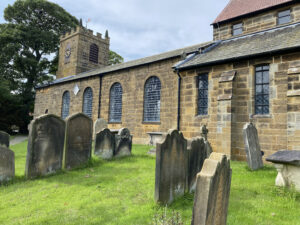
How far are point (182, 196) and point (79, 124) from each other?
4157 millimetres

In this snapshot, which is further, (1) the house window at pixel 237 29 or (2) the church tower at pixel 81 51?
(2) the church tower at pixel 81 51

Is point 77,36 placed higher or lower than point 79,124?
higher

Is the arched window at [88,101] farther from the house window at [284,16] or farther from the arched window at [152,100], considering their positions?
the house window at [284,16]

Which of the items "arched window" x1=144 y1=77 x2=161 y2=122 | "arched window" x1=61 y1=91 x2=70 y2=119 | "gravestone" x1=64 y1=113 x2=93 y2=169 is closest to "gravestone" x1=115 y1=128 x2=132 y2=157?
"gravestone" x1=64 y1=113 x2=93 y2=169

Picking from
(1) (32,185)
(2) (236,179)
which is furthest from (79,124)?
(2) (236,179)

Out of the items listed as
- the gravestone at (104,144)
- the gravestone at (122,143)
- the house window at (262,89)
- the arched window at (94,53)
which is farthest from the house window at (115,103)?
the arched window at (94,53)

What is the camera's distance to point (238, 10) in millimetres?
14516

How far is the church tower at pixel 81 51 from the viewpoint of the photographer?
26.2m

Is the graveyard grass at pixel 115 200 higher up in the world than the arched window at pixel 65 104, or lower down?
lower down

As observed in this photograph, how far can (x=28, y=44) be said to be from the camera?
30.1 meters

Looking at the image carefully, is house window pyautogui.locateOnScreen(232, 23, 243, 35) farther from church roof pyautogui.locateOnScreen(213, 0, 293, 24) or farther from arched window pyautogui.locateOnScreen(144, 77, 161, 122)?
arched window pyautogui.locateOnScreen(144, 77, 161, 122)

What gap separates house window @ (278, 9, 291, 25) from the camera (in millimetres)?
12211

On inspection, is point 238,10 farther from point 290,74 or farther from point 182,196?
point 182,196

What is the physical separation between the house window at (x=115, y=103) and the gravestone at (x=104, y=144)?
8549 millimetres
